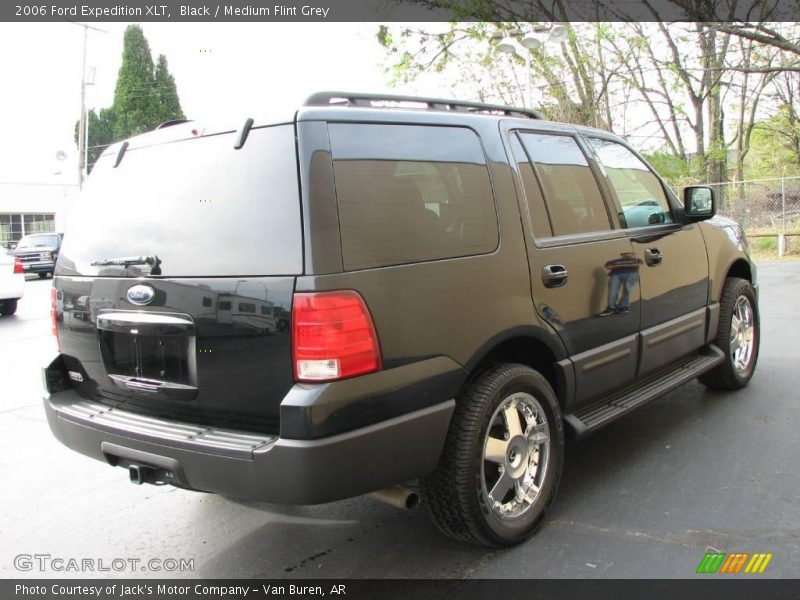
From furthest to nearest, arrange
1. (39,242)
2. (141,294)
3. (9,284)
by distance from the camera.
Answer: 1. (39,242)
2. (9,284)
3. (141,294)

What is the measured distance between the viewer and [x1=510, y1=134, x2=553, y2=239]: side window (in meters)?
3.23

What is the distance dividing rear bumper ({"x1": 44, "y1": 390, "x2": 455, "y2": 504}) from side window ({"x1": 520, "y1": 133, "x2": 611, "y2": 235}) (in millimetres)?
1341

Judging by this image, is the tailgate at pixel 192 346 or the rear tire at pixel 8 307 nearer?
the tailgate at pixel 192 346

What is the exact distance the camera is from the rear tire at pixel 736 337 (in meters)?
4.80

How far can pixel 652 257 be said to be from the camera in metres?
3.94

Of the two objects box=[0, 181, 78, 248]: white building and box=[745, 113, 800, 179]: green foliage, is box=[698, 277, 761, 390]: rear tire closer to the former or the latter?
box=[745, 113, 800, 179]: green foliage

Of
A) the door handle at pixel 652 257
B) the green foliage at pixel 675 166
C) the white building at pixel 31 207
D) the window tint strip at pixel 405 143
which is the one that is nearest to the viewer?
the window tint strip at pixel 405 143

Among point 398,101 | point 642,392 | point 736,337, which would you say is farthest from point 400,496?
point 736,337

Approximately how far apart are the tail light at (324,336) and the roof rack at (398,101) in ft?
2.66

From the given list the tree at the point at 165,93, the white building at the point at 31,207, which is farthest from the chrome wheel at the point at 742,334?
the tree at the point at 165,93

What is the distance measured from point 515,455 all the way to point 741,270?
10.7 feet

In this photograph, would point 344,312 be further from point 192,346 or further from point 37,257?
point 37,257

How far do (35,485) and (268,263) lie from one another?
256 centimetres

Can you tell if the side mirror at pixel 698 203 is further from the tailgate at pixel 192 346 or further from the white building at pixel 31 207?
the white building at pixel 31 207
